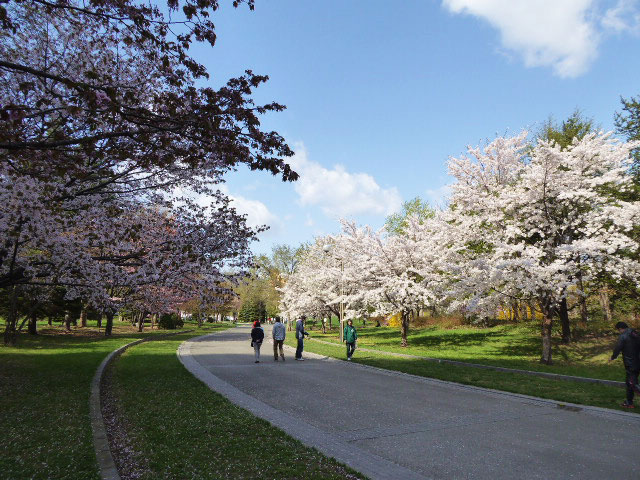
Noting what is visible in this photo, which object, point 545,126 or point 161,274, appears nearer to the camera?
point 161,274

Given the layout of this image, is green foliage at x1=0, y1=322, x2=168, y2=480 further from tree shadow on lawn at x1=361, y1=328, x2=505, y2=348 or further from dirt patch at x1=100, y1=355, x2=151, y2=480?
tree shadow on lawn at x1=361, y1=328, x2=505, y2=348

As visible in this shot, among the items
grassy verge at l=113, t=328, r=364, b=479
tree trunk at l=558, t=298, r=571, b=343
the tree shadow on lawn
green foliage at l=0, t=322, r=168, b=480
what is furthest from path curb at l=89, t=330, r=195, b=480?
tree trunk at l=558, t=298, r=571, b=343

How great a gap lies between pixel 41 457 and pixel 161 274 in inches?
280

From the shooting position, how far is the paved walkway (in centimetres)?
500

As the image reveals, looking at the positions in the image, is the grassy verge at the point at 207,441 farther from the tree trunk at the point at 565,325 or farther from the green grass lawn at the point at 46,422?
the tree trunk at the point at 565,325

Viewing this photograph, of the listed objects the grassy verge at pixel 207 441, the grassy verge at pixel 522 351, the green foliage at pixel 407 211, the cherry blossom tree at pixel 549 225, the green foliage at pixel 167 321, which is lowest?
the grassy verge at pixel 207 441

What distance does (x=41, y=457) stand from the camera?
493 centimetres

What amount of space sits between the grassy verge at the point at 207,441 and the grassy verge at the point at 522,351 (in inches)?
431

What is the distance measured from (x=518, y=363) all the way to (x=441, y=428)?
34.1 feet

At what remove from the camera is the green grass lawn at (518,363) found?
32.0 ft

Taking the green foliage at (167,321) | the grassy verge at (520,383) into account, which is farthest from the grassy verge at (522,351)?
the green foliage at (167,321)

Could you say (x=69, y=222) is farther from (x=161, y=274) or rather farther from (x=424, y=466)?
(x=424, y=466)

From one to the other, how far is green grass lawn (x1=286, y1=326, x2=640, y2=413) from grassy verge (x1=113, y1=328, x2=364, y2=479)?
6.86m

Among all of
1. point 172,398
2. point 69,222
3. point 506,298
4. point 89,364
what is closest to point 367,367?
point 506,298
